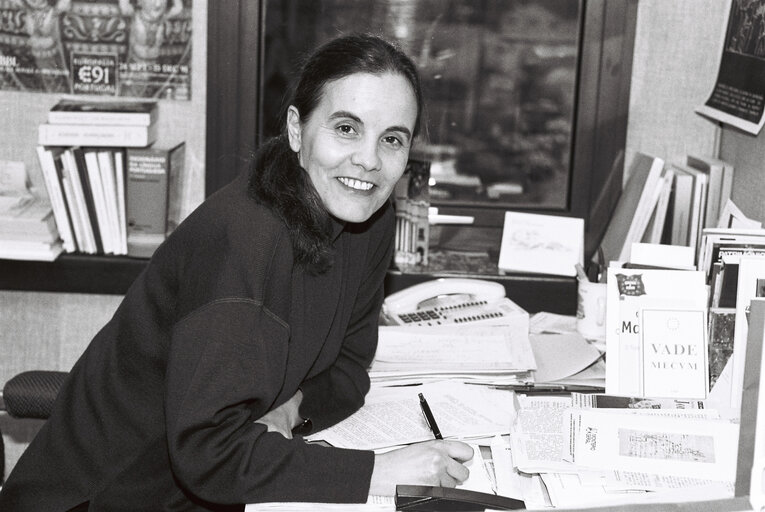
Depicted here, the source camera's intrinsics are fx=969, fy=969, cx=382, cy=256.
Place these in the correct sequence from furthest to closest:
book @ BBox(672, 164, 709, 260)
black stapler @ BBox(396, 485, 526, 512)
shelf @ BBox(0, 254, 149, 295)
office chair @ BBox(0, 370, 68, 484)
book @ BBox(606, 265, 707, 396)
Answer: shelf @ BBox(0, 254, 149, 295) < book @ BBox(672, 164, 709, 260) < office chair @ BBox(0, 370, 68, 484) < book @ BBox(606, 265, 707, 396) < black stapler @ BBox(396, 485, 526, 512)

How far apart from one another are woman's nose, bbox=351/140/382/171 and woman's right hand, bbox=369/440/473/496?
43cm

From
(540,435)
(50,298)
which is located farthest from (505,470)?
(50,298)

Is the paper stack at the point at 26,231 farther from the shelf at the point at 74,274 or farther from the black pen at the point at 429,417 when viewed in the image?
the black pen at the point at 429,417

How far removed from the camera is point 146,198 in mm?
2229

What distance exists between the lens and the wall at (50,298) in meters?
2.36

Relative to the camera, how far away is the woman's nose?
148 cm

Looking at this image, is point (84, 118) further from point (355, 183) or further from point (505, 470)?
point (505, 470)

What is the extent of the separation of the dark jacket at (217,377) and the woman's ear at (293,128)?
14 cm

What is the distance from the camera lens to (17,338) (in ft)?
8.08

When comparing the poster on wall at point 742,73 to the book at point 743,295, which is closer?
the book at point 743,295

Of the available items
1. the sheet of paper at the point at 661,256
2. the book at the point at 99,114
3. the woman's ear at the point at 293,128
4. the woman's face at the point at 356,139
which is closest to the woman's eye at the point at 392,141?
the woman's face at the point at 356,139

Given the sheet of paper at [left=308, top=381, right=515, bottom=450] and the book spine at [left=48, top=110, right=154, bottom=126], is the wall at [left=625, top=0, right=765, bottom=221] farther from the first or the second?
the book spine at [left=48, top=110, right=154, bottom=126]

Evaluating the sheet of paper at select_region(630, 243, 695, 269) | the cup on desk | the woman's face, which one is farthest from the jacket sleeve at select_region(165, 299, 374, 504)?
the cup on desk

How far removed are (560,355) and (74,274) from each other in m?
1.16
